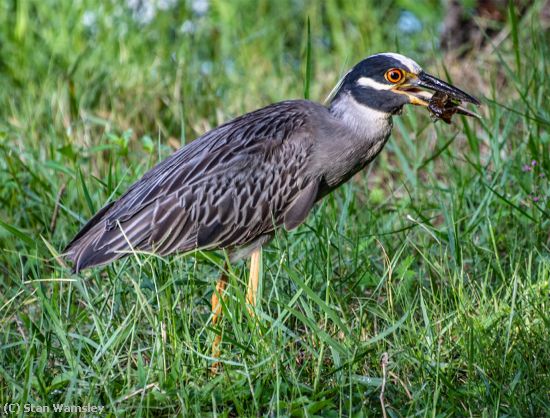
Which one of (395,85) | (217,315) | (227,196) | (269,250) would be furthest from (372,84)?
(217,315)

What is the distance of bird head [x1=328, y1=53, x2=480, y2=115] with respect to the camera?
513 cm

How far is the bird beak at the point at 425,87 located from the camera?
16.7 feet

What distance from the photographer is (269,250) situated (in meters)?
5.61

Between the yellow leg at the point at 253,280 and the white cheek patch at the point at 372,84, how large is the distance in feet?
3.34

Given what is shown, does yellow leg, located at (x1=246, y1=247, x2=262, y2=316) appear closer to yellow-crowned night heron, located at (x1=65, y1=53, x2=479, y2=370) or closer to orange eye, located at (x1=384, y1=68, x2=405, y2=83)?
yellow-crowned night heron, located at (x1=65, y1=53, x2=479, y2=370)

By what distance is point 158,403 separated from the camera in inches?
154

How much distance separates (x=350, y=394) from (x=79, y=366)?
3.67 feet

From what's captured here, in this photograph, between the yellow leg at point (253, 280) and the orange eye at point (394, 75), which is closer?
the yellow leg at point (253, 280)

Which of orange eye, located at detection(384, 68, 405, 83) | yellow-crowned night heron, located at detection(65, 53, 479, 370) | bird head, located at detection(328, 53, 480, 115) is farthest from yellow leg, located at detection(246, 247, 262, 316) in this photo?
orange eye, located at detection(384, 68, 405, 83)

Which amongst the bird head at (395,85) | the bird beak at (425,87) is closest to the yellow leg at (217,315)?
the bird head at (395,85)

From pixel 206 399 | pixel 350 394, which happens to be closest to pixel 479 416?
pixel 350 394

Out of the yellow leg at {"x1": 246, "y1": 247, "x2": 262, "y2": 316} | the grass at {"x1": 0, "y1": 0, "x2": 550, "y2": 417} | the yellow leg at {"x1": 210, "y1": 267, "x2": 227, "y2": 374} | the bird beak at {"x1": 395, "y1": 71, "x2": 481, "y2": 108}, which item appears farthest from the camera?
the bird beak at {"x1": 395, "y1": 71, "x2": 481, "y2": 108}

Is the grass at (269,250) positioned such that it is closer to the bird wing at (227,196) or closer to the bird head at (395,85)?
the bird wing at (227,196)

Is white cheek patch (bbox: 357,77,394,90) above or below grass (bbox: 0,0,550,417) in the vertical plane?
above
